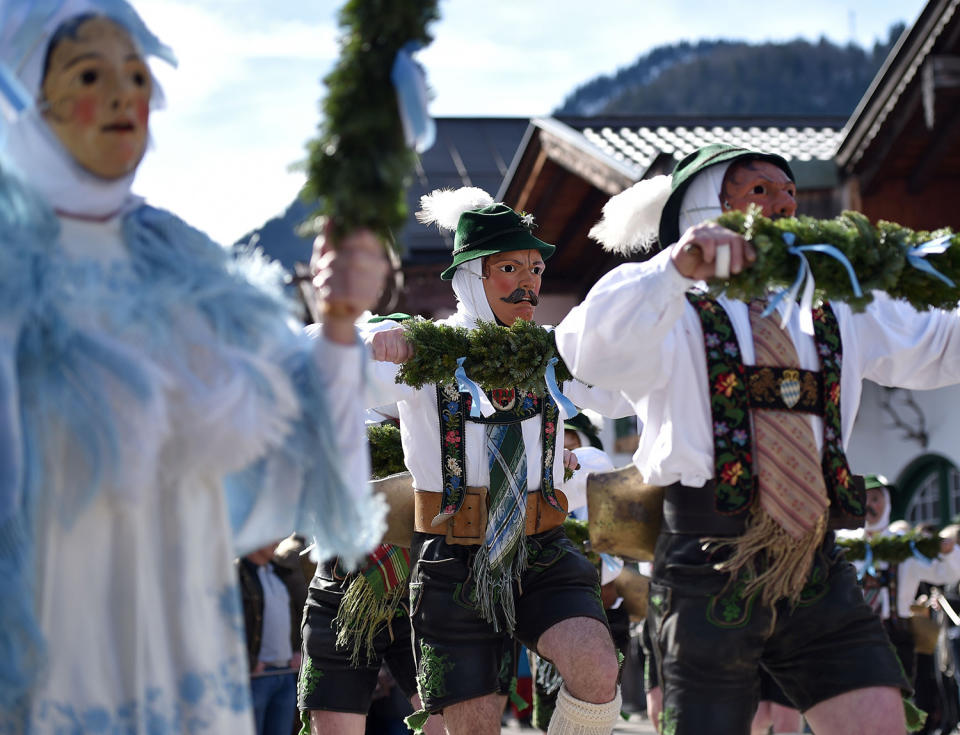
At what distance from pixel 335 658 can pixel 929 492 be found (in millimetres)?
10495

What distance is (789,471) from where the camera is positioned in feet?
12.9

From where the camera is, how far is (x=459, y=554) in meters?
4.94

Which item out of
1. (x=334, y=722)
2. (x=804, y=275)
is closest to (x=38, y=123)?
(x=804, y=275)

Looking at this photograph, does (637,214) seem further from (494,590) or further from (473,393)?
(494,590)

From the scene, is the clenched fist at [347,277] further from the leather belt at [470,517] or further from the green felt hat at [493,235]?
the green felt hat at [493,235]

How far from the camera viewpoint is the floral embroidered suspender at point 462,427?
16.3ft

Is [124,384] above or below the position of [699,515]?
above

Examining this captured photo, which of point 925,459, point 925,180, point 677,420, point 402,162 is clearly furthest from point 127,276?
point 925,459

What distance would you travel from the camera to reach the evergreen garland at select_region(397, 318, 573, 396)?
4.66 m

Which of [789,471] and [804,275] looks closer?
[804,275]

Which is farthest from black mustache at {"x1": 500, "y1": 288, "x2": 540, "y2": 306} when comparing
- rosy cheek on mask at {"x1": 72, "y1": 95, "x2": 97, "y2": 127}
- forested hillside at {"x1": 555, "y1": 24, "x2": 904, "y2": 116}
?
forested hillside at {"x1": 555, "y1": 24, "x2": 904, "y2": 116}

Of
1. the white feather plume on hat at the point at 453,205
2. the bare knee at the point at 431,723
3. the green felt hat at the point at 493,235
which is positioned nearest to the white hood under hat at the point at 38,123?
the green felt hat at the point at 493,235

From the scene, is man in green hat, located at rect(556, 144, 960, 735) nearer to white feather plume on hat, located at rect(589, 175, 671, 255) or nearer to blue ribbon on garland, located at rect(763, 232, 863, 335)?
blue ribbon on garland, located at rect(763, 232, 863, 335)

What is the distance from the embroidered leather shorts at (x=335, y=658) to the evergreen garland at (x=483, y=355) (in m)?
1.17
